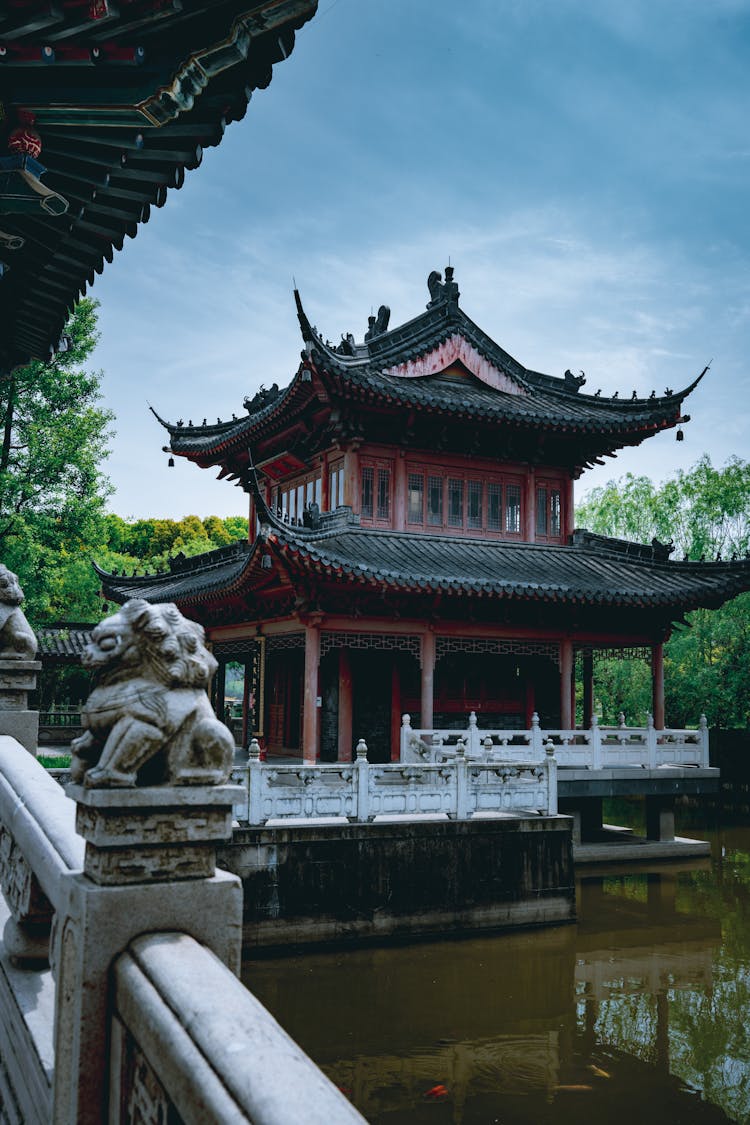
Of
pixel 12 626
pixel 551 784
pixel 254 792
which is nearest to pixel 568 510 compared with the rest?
pixel 551 784

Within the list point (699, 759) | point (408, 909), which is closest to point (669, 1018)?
point (408, 909)

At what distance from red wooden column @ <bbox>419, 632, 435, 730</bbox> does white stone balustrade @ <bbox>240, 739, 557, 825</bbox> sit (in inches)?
115

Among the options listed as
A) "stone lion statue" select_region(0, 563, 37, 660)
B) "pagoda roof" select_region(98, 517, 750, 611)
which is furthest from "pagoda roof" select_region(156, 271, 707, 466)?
"stone lion statue" select_region(0, 563, 37, 660)

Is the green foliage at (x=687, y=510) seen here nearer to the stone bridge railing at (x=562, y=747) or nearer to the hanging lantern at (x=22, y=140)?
Answer: the stone bridge railing at (x=562, y=747)

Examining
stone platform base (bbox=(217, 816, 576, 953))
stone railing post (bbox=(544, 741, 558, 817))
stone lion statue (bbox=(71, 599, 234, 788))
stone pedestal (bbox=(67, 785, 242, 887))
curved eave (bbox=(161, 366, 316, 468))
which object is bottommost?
stone platform base (bbox=(217, 816, 576, 953))

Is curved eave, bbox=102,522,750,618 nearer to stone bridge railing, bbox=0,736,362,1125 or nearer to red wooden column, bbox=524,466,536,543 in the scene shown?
red wooden column, bbox=524,466,536,543

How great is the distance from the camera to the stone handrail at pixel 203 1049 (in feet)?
5.80

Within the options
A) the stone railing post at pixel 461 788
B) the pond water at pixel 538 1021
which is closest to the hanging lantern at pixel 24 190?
the pond water at pixel 538 1021

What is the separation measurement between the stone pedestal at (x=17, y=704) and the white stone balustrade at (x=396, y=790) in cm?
556

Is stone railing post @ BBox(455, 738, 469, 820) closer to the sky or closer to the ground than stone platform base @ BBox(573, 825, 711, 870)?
closer to the sky

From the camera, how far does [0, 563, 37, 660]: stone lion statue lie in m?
6.50

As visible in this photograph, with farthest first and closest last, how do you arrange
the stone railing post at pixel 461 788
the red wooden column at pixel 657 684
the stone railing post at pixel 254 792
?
the red wooden column at pixel 657 684
the stone railing post at pixel 461 788
the stone railing post at pixel 254 792

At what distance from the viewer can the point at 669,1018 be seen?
1002cm

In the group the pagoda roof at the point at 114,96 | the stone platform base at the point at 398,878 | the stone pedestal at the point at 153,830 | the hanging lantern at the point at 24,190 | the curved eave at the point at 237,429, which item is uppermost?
the curved eave at the point at 237,429
